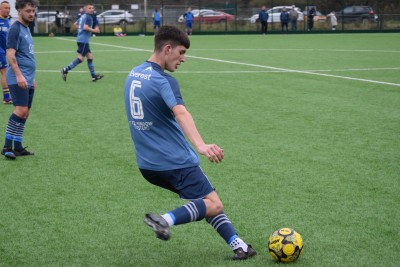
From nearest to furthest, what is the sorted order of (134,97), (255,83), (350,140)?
1. (134,97)
2. (350,140)
3. (255,83)

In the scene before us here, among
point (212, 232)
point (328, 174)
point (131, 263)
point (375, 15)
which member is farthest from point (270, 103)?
point (375, 15)

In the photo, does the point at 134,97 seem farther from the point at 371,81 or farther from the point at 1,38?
the point at 371,81

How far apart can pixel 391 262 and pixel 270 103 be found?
9347 mm

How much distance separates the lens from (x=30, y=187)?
27.2 feet

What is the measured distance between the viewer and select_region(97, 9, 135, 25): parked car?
2270 inches

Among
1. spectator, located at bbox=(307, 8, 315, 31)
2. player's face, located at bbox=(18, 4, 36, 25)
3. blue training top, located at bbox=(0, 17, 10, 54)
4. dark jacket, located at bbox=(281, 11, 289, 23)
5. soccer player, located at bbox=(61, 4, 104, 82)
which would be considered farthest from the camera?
spectator, located at bbox=(307, 8, 315, 31)

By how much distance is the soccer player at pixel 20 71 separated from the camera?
9.38 metres

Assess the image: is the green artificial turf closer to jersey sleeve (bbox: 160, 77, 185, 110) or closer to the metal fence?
jersey sleeve (bbox: 160, 77, 185, 110)

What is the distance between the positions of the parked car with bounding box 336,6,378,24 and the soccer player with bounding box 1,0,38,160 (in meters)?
50.3

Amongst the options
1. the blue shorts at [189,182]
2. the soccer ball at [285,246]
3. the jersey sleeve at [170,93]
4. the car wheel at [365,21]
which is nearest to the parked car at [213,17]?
the car wheel at [365,21]

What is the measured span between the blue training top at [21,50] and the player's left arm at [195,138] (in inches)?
203

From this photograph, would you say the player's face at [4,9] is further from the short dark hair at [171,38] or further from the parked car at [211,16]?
the parked car at [211,16]

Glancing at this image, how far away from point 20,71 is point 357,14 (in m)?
51.4

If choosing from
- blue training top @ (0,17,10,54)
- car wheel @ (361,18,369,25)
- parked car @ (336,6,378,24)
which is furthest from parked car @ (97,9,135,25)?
blue training top @ (0,17,10,54)
